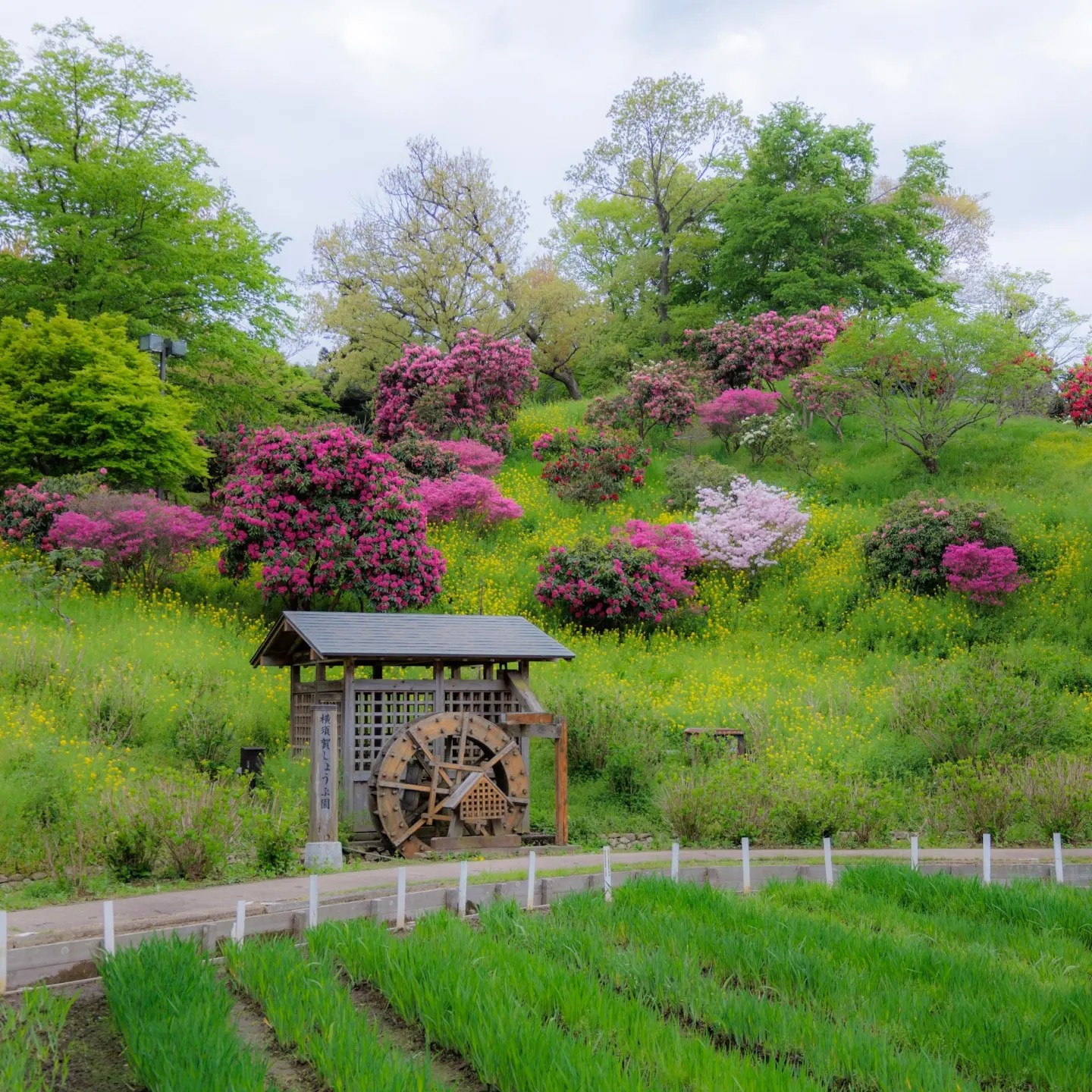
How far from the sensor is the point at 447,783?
42.7 ft

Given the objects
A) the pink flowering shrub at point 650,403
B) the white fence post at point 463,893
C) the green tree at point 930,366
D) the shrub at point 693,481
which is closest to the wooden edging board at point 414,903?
the white fence post at point 463,893

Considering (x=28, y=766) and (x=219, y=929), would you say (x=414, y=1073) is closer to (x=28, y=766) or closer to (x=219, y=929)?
(x=219, y=929)

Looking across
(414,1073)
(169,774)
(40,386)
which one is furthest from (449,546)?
(414,1073)

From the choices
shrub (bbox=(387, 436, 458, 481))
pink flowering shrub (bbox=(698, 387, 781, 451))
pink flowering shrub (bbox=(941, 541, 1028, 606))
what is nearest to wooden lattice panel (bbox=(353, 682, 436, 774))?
pink flowering shrub (bbox=(941, 541, 1028, 606))

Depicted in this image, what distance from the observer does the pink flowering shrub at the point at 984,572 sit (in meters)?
21.3

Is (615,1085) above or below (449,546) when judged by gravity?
below

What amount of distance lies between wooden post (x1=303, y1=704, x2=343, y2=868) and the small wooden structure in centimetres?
105

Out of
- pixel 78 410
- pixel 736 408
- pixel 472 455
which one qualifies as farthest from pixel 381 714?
pixel 736 408

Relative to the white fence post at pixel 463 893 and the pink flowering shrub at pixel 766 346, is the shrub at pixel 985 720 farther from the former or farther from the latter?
the pink flowering shrub at pixel 766 346

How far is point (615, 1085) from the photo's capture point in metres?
4.62

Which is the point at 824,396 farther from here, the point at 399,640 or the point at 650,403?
the point at 399,640

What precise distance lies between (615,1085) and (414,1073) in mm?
906

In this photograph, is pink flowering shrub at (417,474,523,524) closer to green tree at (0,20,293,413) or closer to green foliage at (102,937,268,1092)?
green tree at (0,20,293,413)

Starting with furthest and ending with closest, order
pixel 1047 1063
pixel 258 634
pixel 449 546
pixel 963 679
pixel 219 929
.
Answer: pixel 449 546
pixel 258 634
pixel 963 679
pixel 219 929
pixel 1047 1063
